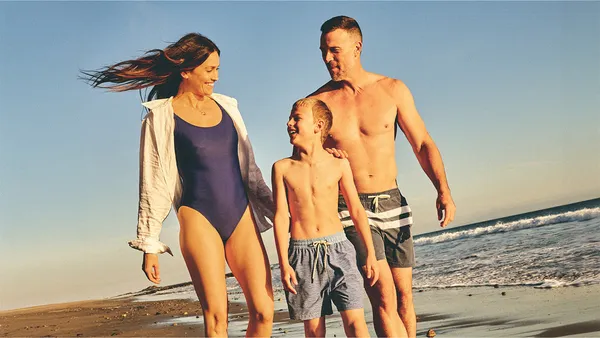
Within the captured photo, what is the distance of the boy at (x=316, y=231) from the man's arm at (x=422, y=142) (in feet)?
2.24

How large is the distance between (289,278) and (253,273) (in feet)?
0.69

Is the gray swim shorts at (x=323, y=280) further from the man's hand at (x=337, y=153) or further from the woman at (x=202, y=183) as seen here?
the man's hand at (x=337, y=153)

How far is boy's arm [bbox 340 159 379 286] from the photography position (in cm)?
414


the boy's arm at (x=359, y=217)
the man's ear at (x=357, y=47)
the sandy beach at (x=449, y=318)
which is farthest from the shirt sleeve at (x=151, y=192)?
the sandy beach at (x=449, y=318)

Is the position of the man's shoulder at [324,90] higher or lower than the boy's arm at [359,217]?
higher

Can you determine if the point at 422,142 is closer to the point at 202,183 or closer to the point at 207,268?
the point at 202,183

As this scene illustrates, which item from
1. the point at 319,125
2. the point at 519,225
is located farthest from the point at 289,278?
the point at 519,225

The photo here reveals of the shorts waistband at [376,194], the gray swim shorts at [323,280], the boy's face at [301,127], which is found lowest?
the gray swim shorts at [323,280]

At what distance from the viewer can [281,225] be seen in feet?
13.1

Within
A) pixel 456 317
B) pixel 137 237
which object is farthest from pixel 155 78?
pixel 456 317

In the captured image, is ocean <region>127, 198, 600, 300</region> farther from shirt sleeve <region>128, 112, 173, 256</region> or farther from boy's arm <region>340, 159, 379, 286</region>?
shirt sleeve <region>128, 112, 173, 256</region>

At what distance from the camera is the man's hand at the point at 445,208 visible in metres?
4.59

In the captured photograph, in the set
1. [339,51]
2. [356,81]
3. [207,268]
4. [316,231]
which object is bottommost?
[207,268]

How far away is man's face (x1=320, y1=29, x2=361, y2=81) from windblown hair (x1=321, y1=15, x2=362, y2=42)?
0.03 m
